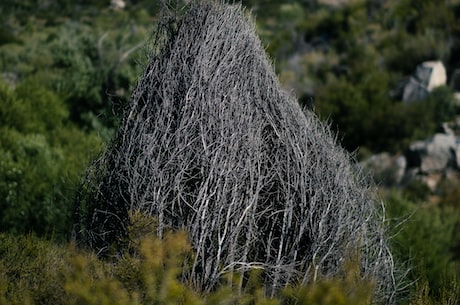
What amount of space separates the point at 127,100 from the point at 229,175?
1820 mm

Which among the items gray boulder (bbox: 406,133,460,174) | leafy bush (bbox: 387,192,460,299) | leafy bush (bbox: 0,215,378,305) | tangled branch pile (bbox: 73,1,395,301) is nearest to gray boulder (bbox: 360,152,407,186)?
gray boulder (bbox: 406,133,460,174)

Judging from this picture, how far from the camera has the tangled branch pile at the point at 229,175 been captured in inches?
265

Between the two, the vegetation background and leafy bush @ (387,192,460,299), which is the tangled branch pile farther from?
leafy bush @ (387,192,460,299)

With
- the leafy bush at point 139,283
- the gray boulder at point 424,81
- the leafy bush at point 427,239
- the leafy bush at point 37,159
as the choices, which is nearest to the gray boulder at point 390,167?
the gray boulder at point 424,81

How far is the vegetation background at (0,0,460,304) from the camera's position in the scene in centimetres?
611

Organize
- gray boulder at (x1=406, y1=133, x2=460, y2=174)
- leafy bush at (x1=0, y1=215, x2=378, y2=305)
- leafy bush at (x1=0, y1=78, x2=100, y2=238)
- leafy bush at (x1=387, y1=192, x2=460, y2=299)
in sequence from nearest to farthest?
leafy bush at (x1=0, y1=215, x2=378, y2=305)
leafy bush at (x1=387, y1=192, x2=460, y2=299)
leafy bush at (x1=0, y1=78, x2=100, y2=238)
gray boulder at (x1=406, y1=133, x2=460, y2=174)

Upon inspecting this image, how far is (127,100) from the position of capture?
7.98 m

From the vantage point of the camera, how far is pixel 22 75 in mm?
33062

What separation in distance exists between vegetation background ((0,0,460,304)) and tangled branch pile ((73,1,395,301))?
463 millimetres

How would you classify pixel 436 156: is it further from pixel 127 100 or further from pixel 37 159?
pixel 127 100

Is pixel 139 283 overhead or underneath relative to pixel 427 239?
overhead

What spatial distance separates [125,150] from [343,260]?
94.4 inches

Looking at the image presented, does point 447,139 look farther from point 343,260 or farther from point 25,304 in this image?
point 25,304

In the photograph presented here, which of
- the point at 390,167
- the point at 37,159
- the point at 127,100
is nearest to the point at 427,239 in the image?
the point at 127,100
